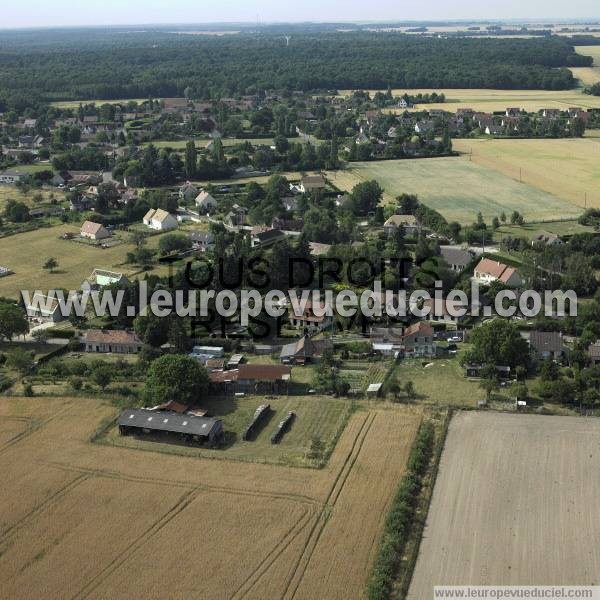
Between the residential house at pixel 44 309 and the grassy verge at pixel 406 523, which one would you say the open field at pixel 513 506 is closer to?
the grassy verge at pixel 406 523

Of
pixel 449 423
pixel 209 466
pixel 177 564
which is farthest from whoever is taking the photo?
pixel 449 423

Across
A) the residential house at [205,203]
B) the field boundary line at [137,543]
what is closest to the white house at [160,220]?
the residential house at [205,203]

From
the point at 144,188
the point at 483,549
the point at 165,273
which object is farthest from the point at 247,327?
the point at 144,188

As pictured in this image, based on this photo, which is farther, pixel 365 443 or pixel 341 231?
pixel 341 231

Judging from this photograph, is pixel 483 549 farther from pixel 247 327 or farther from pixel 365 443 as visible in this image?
pixel 247 327

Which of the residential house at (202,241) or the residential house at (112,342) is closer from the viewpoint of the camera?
the residential house at (112,342)
